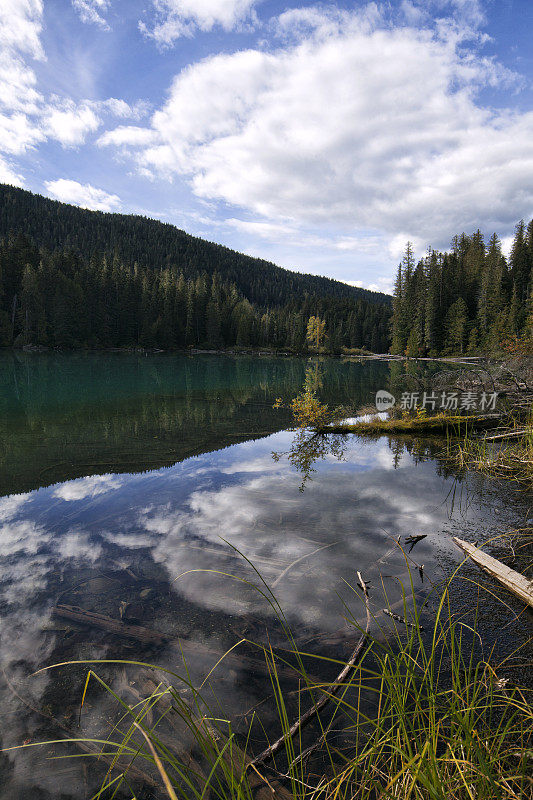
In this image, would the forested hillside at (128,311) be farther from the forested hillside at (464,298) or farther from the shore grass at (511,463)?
the shore grass at (511,463)

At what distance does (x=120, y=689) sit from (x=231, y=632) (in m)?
1.28

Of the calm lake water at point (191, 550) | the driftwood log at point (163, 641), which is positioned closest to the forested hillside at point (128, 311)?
the calm lake water at point (191, 550)

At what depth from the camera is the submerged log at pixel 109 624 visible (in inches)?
176

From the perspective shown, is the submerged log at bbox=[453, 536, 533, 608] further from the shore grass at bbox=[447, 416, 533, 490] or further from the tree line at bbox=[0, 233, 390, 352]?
the tree line at bbox=[0, 233, 390, 352]

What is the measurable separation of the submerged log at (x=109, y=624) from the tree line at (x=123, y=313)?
8201cm

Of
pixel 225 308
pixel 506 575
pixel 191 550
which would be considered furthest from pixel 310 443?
pixel 225 308

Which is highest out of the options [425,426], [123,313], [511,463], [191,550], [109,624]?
[123,313]

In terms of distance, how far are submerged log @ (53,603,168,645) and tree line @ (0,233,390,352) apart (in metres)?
82.0

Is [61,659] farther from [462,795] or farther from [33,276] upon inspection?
[33,276]

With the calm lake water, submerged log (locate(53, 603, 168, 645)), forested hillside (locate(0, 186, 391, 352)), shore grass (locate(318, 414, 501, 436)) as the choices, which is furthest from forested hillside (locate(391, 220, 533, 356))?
submerged log (locate(53, 603, 168, 645))

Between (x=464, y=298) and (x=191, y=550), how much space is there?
8739 cm

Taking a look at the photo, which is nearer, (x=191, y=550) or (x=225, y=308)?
(x=191, y=550)

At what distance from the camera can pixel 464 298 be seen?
3120 inches

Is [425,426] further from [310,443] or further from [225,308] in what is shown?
[225,308]
